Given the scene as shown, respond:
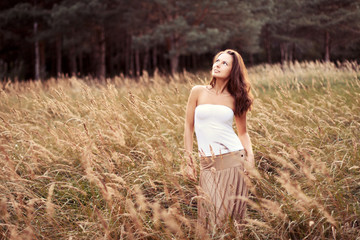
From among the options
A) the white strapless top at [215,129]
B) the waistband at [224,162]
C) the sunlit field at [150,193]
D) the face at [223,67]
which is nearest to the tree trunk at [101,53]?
the sunlit field at [150,193]

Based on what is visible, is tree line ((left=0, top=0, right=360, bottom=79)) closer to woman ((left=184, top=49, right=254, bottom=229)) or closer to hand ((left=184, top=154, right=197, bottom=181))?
woman ((left=184, top=49, right=254, bottom=229))

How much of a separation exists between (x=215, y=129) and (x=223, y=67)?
605mm

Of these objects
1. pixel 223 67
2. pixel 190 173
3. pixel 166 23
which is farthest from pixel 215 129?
pixel 166 23

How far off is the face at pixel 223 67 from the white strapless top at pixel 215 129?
0.31 metres

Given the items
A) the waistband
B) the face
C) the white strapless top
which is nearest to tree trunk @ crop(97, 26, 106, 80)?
the face

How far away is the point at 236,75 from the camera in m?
2.58

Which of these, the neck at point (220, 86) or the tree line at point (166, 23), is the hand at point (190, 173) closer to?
the neck at point (220, 86)

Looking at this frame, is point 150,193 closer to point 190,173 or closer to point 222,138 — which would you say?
point 190,173

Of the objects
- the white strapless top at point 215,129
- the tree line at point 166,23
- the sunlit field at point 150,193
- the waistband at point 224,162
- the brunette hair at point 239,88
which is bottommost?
the sunlit field at point 150,193

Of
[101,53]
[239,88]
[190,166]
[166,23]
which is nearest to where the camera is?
[190,166]

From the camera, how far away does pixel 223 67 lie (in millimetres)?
2586

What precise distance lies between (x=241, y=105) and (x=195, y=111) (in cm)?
43

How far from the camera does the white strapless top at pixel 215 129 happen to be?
2.36 meters

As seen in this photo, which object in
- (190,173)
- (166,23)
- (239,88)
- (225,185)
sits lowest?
(225,185)
